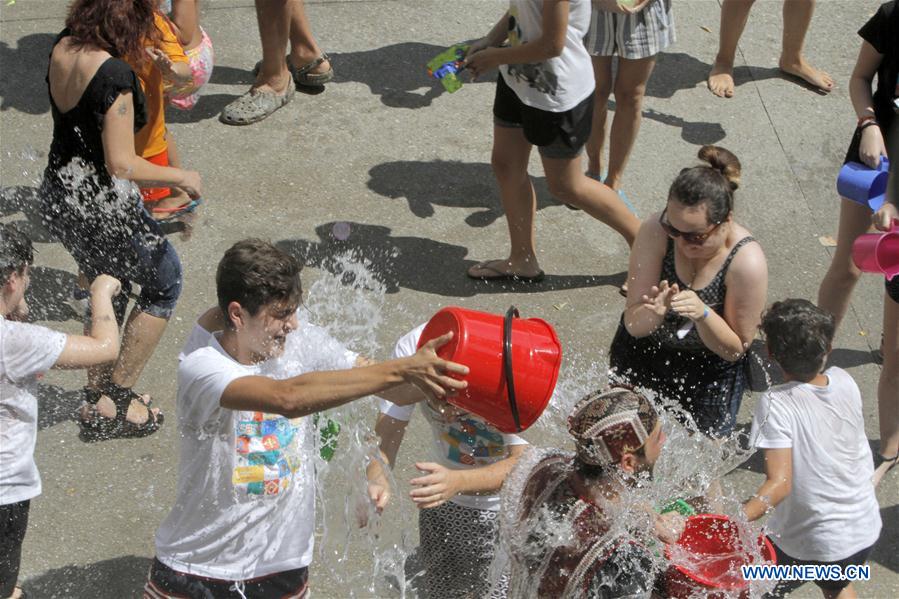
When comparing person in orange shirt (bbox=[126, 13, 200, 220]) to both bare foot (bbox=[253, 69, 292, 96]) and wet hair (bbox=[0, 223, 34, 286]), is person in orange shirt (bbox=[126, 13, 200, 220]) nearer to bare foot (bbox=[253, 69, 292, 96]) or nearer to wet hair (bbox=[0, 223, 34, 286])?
wet hair (bbox=[0, 223, 34, 286])

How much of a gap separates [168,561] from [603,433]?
1296mm

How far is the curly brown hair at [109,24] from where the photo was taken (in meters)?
4.12

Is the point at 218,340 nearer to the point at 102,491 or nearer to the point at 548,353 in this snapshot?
the point at 548,353

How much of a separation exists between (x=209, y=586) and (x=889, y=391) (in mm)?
2905

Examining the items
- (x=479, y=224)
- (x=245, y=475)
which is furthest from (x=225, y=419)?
(x=479, y=224)

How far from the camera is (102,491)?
4.29 m

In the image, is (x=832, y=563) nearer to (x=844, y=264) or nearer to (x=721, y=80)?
(x=844, y=264)

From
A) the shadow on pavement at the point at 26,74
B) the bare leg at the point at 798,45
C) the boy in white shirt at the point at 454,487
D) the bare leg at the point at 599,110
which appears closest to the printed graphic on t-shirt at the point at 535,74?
the bare leg at the point at 599,110

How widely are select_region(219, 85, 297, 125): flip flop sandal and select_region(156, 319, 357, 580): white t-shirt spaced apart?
11.6ft

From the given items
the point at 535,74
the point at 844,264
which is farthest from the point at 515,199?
the point at 844,264

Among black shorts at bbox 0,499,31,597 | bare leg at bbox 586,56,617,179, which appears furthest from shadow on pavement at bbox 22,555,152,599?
bare leg at bbox 586,56,617,179

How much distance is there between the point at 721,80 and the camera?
6.96 meters

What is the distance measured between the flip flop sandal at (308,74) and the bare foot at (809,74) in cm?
297

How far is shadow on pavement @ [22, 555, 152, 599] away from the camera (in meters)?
3.90
